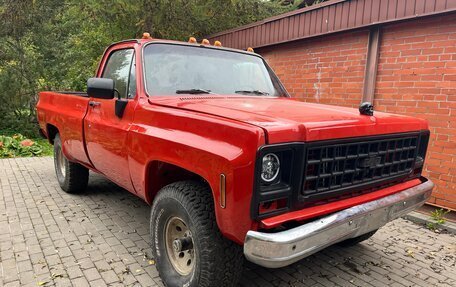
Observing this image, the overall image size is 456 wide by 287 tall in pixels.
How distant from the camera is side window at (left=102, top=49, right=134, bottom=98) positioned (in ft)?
12.1

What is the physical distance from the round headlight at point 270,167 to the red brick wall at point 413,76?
10.8 feet

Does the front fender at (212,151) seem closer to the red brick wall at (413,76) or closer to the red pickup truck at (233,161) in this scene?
the red pickup truck at (233,161)

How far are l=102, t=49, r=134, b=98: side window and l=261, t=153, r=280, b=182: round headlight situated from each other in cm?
199

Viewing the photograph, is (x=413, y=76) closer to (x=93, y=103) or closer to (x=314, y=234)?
(x=314, y=234)

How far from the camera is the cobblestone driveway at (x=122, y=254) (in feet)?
10.2

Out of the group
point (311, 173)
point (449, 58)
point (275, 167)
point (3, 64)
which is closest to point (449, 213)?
point (449, 58)

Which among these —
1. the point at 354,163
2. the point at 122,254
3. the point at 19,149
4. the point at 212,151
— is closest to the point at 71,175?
the point at 122,254

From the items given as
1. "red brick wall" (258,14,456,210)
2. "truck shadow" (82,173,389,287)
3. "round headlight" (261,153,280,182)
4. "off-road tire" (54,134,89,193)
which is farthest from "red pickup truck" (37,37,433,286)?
"red brick wall" (258,14,456,210)

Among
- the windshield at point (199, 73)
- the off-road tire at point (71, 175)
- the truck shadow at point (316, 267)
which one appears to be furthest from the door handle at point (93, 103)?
the truck shadow at point (316, 267)

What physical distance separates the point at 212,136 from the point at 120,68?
6.82 feet

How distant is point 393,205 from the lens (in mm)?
2711

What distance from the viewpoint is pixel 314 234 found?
7.04ft

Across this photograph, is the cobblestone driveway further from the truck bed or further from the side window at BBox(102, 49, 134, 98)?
the side window at BBox(102, 49, 134, 98)

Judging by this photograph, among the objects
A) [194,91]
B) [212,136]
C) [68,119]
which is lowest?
[68,119]
